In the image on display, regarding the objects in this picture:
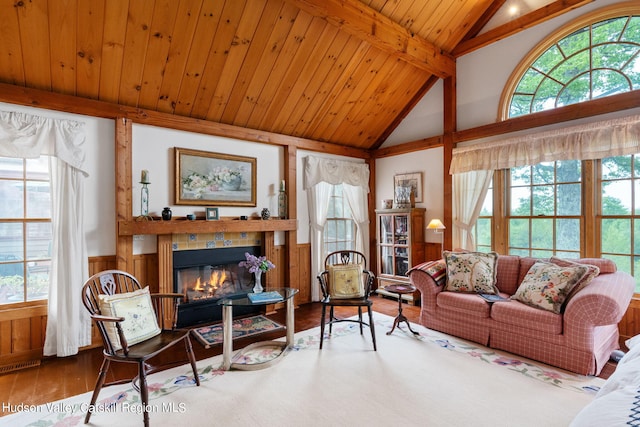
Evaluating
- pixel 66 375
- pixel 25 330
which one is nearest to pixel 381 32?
pixel 66 375

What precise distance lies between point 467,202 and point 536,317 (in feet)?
6.31

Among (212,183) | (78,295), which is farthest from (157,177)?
(78,295)

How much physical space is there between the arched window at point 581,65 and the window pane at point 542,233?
1.33 metres

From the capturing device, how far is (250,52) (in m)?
3.47

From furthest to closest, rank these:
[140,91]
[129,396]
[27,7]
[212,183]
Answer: [212,183] → [140,91] → [27,7] → [129,396]

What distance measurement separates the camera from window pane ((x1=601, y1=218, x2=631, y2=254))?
3.27 metres

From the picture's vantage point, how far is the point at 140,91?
11.2 ft

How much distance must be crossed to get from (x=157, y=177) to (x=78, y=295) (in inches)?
55.4

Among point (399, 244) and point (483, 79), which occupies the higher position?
point (483, 79)

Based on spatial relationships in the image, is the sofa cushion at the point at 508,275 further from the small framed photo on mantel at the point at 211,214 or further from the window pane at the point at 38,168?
the window pane at the point at 38,168

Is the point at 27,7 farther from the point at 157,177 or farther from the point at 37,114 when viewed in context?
the point at 157,177

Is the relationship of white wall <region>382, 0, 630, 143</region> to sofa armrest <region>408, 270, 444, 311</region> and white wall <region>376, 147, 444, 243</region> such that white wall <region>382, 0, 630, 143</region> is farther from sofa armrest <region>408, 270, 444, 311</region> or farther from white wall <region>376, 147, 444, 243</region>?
sofa armrest <region>408, 270, 444, 311</region>

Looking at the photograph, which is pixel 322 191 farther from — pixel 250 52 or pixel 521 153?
pixel 521 153

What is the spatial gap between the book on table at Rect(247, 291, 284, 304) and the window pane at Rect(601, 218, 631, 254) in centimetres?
342
